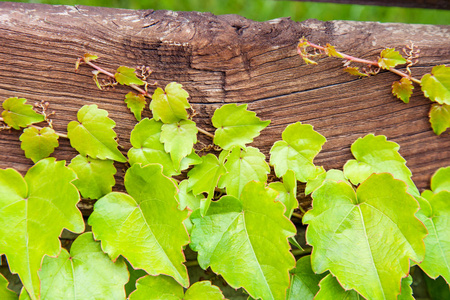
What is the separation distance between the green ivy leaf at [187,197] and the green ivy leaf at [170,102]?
0.56ft

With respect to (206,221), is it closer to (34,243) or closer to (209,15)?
(34,243)

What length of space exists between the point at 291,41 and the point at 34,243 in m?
0.76

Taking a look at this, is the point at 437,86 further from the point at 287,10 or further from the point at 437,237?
the point at 287,10

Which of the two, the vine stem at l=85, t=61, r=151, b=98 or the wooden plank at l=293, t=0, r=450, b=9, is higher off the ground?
the wooden plank at l=293, t=0, r=450, b=9

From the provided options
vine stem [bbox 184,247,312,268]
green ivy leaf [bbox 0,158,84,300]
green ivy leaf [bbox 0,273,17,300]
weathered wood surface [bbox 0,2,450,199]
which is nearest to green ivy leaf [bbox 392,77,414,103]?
weathered wood surface [bbox 0,2,450,199]

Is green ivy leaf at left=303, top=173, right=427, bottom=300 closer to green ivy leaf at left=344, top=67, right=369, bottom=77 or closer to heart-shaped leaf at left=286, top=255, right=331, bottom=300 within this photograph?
heart-shaped leaf at left=286, top=255, right=331, bottom=300

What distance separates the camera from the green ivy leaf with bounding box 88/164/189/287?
0.73 m

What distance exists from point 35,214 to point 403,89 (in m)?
0.95

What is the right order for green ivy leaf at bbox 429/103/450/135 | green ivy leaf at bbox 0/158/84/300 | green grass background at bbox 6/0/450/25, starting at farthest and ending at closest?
green grass background at bbox 6/0/450/25 < green ivy leaf at bbox 429/103/450/135 < green ivy leaf at bbox 0/158/84/300

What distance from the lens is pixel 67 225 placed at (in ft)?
2.31

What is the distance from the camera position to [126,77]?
2.60 feet

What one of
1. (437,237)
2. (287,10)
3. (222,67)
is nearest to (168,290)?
(222,67)

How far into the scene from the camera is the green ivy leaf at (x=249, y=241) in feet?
2.38

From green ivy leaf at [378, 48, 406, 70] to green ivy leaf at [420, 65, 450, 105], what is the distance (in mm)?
88
